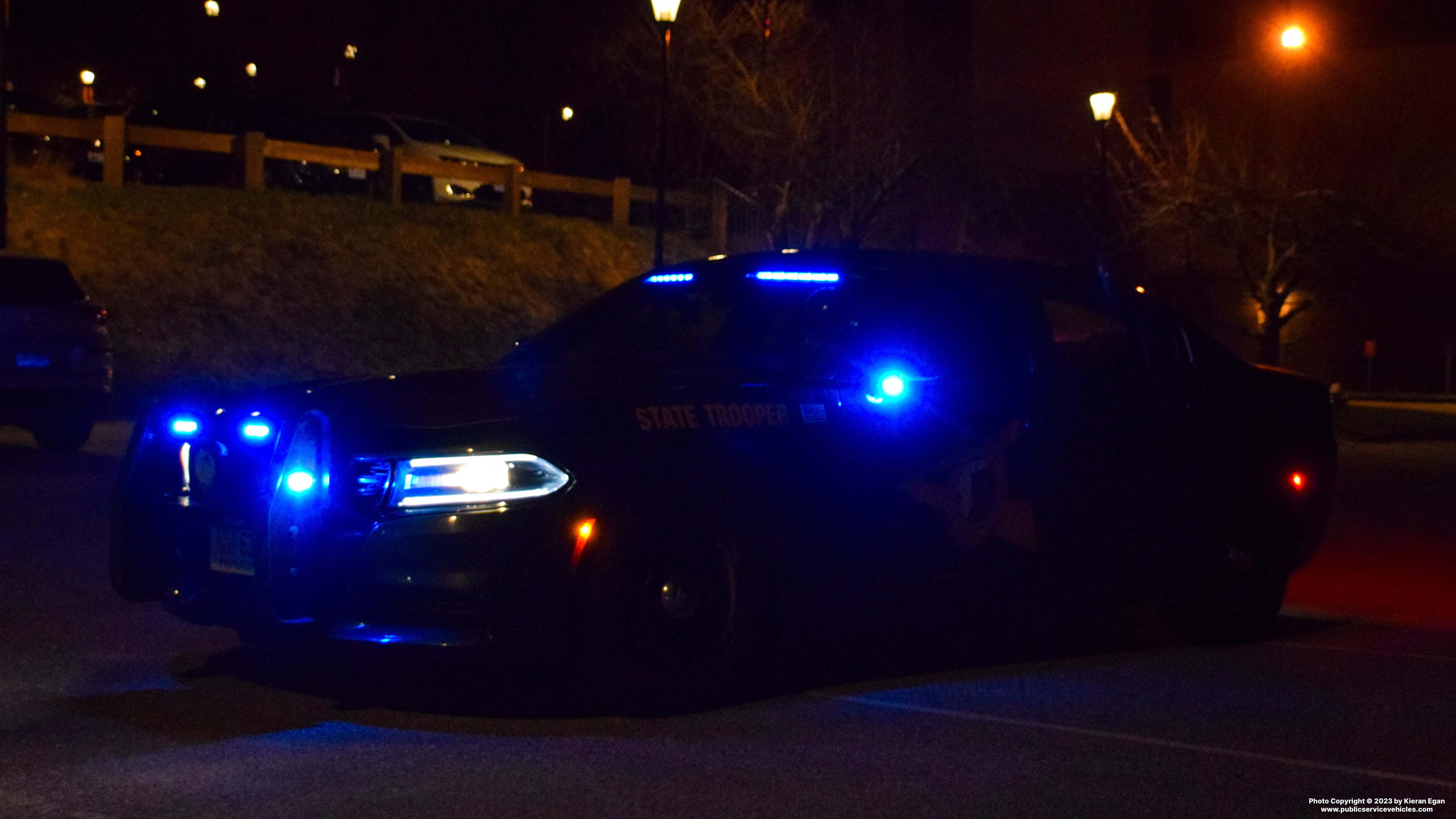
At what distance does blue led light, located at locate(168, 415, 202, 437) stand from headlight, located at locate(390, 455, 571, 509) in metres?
1.10

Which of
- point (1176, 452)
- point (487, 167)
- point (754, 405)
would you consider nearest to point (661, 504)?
point (754, 405)

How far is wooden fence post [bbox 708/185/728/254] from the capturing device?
3372cm

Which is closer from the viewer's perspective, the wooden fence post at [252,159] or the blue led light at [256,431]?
the blue led light at [256,431]

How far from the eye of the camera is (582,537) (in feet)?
19.9

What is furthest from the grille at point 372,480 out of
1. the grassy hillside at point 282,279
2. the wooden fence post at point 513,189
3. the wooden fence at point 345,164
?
the wooden fence post at point 513,189

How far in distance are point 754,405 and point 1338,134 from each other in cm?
→ 3364

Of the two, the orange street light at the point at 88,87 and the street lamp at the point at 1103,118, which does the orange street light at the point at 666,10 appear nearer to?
the street lamp at the point at 1103,118

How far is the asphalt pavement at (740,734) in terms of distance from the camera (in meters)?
5.34

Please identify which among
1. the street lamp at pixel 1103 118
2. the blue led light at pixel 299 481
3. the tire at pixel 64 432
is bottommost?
the tire at pixel 64 432

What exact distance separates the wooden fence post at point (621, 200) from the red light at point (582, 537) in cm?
2666

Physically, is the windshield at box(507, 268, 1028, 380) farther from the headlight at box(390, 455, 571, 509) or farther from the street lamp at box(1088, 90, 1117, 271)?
Result: the street lamp at box(1088, 90, 1117, 271)

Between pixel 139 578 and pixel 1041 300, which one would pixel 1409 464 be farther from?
pixel 139 578

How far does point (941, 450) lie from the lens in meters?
7.14

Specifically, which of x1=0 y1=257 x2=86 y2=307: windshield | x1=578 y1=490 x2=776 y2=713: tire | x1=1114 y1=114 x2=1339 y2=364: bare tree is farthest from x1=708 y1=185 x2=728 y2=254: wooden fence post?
x1=578 y1=490 x2=776 y2=713: tire
